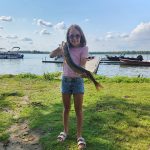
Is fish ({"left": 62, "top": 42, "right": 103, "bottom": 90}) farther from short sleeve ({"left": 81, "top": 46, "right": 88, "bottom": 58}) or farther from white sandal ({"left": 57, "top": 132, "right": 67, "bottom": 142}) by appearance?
white sandal ({"left": 57, "top": 132, "right": 67, "bottom": 142})

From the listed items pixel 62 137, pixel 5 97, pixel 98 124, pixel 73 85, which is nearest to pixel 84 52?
pixel 73 85

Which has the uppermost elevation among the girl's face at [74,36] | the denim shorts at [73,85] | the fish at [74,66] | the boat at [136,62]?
the girl's face at [74,36]

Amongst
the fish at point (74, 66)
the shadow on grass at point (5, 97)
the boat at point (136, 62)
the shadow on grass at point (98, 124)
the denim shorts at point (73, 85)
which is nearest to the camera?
the fish at point (74, 66)

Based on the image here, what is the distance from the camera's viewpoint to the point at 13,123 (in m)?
7.85

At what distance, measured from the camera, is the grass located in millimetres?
6244

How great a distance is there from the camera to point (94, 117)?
A: 7.91 metres

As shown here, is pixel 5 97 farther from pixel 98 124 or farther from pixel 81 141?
pixel 81 141

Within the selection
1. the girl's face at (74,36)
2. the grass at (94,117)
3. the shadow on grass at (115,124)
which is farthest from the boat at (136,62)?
the girl's face at (74,36)

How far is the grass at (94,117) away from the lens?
6.24 metres

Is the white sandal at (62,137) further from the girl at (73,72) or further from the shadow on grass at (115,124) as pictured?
the shadow on grass at (115,124)

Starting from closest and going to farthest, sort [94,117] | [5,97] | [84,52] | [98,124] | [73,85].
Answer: [84,52]
[73,85]
[98,124]
[94,117]
[5,97]

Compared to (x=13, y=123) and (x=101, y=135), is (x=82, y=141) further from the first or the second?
(x=13, y=123)

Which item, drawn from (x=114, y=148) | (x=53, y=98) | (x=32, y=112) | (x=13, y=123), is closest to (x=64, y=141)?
(x=114, y=148)

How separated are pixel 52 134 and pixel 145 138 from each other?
1.79 meters
